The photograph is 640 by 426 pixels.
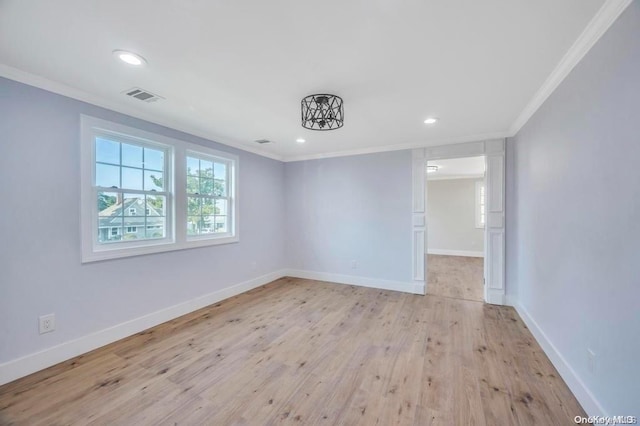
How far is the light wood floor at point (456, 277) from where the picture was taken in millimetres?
4270

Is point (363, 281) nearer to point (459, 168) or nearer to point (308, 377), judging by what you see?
point (308, 377)

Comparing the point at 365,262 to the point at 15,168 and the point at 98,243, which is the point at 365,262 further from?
the point at 15,168

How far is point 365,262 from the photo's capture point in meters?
4.60

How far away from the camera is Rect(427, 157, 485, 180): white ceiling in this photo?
18.9 ft

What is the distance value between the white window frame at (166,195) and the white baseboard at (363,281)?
5.38 ft

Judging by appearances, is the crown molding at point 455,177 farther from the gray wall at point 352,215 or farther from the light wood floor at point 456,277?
the gray wall at point 352,215

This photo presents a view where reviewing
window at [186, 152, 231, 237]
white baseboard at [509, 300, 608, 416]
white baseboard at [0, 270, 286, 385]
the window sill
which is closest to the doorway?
white baseboard at [509, 300, 608, 416]

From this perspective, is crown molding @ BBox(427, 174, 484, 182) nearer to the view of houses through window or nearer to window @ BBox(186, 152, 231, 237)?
window @ BBox(186, 152, 231, 237)

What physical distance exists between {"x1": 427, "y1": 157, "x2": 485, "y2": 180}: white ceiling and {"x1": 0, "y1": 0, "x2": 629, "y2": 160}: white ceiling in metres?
2.94

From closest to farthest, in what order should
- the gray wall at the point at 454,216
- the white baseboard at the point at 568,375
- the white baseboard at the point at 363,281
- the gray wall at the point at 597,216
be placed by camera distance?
1. the gray wall at the point at 597,216
2. the white baseboard at the point at 568,375
3. the white baseboard at the point at 363,281
4. the gray wall at the point at 454,216

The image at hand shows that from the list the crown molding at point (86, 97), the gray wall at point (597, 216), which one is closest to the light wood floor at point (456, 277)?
the gray wall at point (597, 216)

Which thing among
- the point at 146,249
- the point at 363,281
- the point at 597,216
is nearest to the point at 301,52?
the point at 597,216

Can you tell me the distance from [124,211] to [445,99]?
3.56 metres

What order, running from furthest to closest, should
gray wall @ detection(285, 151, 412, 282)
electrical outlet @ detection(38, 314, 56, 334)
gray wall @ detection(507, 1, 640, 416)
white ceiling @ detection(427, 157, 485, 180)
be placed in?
white ceiling @ detection(427, 157, 485, 180)
gray wall @ detection(285, 151, 412, 282)
electrical outlet @ detection(38, 314, 56, 334)
gray wall @ detection(507, 1, 640, 416)
